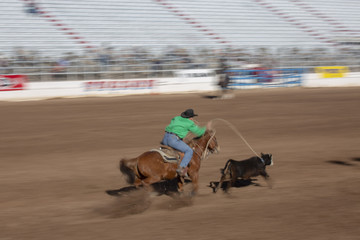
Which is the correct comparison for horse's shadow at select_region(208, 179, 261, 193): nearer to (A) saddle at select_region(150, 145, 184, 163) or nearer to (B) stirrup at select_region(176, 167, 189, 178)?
(B) stirrup at select_region(176, 167, 189, 178)

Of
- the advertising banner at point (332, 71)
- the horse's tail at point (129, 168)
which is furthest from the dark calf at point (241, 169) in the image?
the advertising banner at point (332, 71)

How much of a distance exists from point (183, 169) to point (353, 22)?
3382 cm

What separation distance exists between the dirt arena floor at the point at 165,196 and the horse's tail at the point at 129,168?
44 cm

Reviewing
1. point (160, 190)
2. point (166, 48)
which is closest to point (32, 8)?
point (166, 48)

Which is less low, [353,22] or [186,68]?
[353,22]

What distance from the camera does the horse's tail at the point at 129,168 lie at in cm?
761

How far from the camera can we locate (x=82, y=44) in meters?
27.0

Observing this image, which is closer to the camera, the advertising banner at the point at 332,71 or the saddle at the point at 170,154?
the saddle at the point at 170,154

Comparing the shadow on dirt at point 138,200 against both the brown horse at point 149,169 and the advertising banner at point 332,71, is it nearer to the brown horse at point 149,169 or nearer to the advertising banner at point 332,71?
the brown horse at point 149,169

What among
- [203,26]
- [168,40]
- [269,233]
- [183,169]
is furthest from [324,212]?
[203,26]

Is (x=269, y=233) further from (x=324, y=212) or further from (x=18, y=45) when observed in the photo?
(x=18, y=45)

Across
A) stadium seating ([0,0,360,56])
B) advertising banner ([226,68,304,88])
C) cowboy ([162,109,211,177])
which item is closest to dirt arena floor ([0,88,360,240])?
cowboy ([162,109,211,177])

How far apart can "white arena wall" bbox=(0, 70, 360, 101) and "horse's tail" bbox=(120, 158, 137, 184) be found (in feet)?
54.6

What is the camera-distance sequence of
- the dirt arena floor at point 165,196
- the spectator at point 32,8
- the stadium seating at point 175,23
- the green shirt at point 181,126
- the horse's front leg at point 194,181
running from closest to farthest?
the dirt arena floor at point 165,196, the green shirt at point 181,126, the horse's front leg at point 194,181, the stadium seating at point 175,23, the spectator at point 32,8
